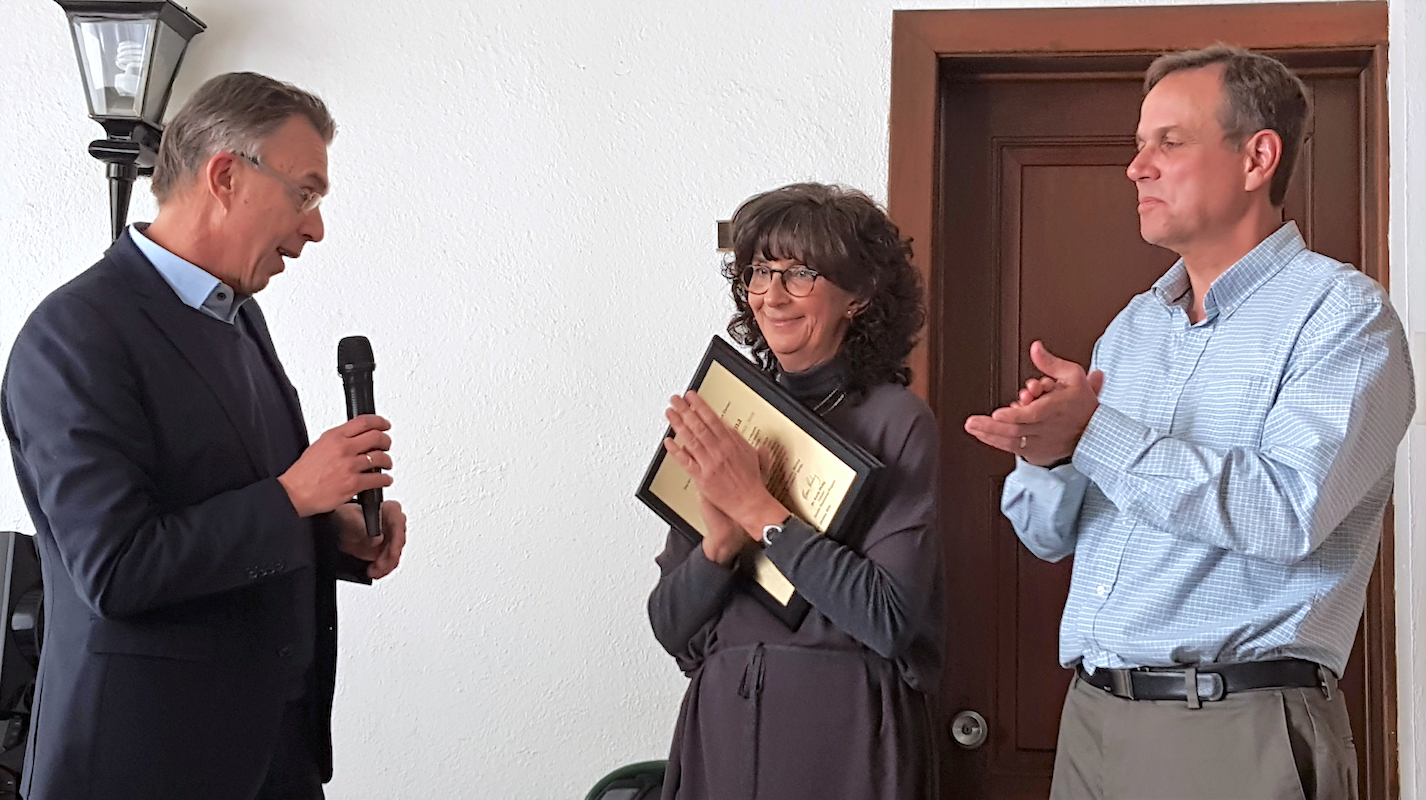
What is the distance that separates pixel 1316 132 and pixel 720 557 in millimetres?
1629

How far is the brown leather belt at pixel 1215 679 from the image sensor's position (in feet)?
4.76

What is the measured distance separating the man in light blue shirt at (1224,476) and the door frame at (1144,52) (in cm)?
87

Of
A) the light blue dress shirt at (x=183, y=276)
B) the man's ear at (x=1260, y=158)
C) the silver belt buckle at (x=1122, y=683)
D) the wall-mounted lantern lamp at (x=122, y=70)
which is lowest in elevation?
the silver belt buckle at (x=1122, y=683)

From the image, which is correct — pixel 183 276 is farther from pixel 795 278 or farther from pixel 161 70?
pixel 161 70

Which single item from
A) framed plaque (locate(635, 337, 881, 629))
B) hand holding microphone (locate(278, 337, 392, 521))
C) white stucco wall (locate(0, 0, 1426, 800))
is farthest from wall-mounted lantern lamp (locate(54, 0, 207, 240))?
framed plaque (locate(635, 337, 881, 629))

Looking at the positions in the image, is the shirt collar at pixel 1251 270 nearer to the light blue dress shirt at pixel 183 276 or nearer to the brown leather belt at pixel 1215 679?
the brown leather belt at pixel 1215 679

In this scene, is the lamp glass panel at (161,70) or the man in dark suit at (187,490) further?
the lamp glass panel at (161,70)

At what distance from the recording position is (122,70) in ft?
8.52

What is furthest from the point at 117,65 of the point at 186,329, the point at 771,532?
the point at 771,532

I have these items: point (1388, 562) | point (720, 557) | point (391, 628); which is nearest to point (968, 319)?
point (1388, 562)

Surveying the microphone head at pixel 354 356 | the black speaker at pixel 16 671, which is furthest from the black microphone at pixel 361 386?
the black speaker at pixel 16 671

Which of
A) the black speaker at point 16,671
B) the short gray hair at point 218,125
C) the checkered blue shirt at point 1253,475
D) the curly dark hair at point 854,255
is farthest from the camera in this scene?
the black speaker at point 16,671

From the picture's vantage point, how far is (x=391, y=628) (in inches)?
105

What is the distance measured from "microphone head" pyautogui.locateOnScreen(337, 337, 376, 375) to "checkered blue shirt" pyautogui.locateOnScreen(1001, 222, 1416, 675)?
2.99 ft
